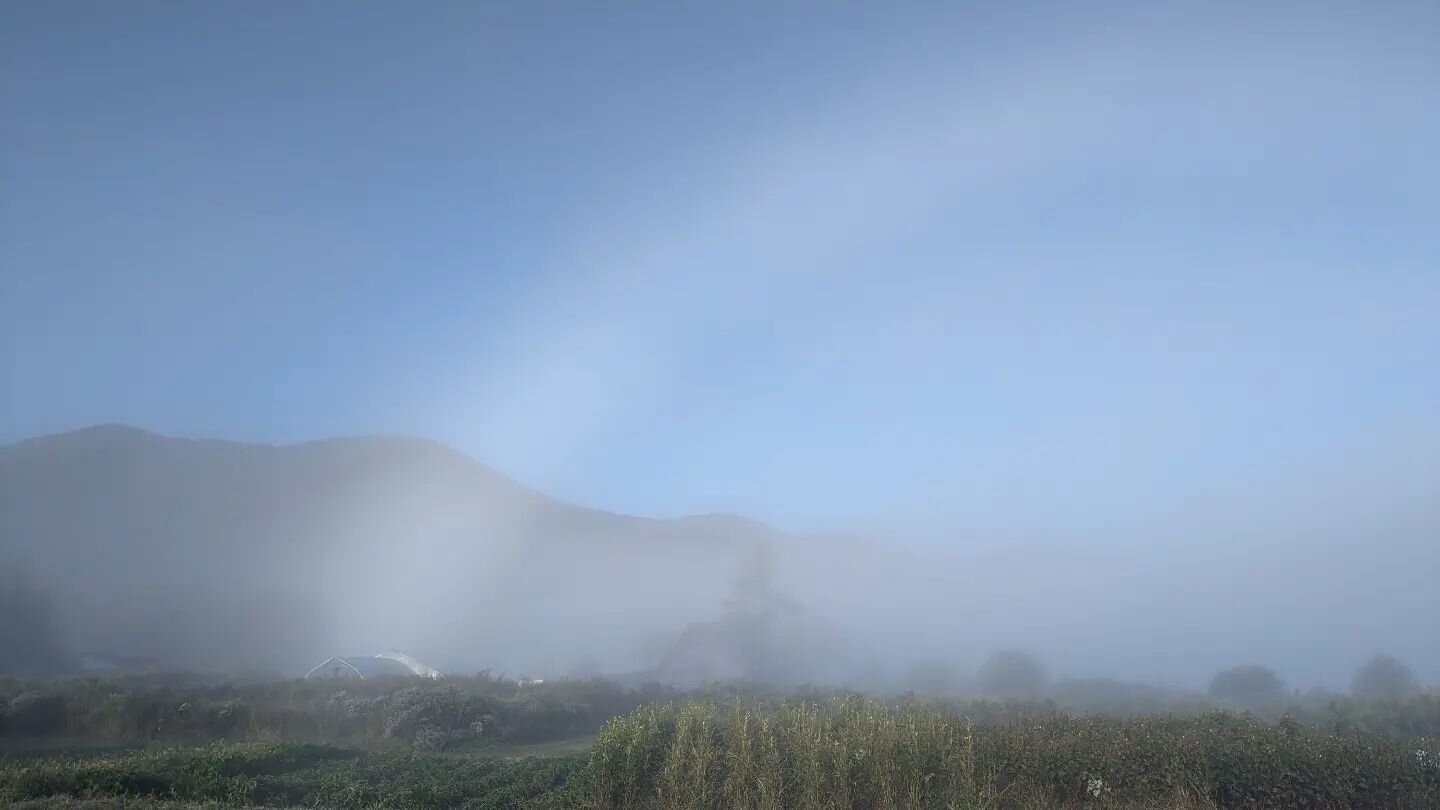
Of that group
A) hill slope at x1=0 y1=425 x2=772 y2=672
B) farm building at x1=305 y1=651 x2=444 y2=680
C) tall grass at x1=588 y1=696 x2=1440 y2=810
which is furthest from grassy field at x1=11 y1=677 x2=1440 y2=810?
hill slope at x1=0 y1=425 x2=772 y2=672

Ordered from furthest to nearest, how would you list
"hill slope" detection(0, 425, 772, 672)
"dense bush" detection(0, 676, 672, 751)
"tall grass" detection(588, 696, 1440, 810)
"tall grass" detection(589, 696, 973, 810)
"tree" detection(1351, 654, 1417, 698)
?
"hill slope" detection(0, 425, 772, 672)
"tree" detection(1351, 654, 1417, 698)
"dense bush" detection(0, 676, 672, 751)
"tall grass" detection(589, 696, 973, 810)
"tall grass" detection(588, 696, 1440, 810)

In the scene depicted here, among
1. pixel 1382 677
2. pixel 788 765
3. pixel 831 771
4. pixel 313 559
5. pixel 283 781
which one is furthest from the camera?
pixel 313 559

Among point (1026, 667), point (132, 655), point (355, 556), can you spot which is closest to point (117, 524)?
point (355, 556)

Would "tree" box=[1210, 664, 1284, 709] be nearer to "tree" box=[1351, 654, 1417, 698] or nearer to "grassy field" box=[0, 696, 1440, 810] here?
"tree" box=[1351, 654, 1417, 698]

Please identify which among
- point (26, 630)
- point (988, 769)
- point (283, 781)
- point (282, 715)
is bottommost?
point (282, 715)

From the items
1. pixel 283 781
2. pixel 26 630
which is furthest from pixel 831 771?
pixel 26 630

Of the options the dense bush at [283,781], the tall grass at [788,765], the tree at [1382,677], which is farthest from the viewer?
the tree at [1382,677]

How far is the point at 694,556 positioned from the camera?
431ft

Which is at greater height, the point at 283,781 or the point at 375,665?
the point at 283,781

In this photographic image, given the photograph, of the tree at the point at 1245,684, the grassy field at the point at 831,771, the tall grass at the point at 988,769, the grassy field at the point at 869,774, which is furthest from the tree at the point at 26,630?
the tree at the point at 1245,684

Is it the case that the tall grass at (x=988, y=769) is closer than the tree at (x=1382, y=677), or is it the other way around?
the tall grass at (x=988, y=769)

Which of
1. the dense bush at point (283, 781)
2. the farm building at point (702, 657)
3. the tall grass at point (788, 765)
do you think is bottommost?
the farm building at point (702, 657)

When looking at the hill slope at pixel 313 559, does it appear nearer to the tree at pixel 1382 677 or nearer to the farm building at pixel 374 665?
the farm building at pixel 374 665

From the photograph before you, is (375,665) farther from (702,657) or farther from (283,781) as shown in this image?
(283,781)
